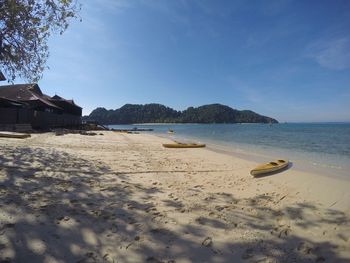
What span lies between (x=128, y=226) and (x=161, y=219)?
2.03 ft

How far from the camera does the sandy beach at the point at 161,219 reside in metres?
Answer: 3.64

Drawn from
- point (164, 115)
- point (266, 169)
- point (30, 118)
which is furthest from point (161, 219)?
point (164, 115)

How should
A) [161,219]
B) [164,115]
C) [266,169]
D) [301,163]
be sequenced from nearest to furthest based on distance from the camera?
[161,219] → [266,169] → [301,163] → [164,115]

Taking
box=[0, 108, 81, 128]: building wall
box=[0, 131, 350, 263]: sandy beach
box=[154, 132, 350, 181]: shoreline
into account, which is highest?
box=[0, 108, 81, 128]: building wall

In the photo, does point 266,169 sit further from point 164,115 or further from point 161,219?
point 164,115

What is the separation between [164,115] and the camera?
181250 millimetres

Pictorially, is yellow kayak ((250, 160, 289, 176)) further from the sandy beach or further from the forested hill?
the forested hill

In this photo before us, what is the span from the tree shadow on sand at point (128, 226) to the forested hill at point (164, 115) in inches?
6679

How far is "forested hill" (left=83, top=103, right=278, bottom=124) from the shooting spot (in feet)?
580

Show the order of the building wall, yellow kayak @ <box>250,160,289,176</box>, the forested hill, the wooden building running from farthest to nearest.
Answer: the forested hill → the wooden building → the building wall → yellow kayak @ <box>250,160,289,176</box>

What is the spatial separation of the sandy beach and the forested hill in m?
168

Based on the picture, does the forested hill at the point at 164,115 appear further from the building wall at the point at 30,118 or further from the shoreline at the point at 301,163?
the shoreline at the point at 301,163

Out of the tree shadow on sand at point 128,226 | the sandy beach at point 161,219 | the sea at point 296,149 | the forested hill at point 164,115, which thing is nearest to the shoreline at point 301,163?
the sea at point 296,149

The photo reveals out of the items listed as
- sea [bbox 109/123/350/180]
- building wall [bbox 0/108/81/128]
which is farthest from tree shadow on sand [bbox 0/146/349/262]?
building wall [bbox 0/108/81/128]
